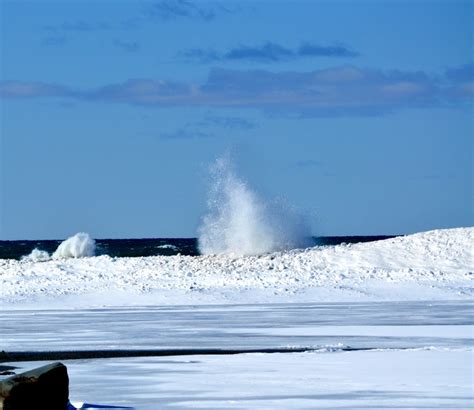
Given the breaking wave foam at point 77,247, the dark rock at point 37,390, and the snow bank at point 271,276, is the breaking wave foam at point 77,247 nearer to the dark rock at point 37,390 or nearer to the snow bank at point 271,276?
the snow bank at point 271,276

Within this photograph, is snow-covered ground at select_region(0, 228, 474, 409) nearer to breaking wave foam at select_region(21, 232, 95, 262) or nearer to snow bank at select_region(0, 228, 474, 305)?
snow bank at select_region(0, 228, 474, 305)

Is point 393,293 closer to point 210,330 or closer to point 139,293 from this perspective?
point 139,293

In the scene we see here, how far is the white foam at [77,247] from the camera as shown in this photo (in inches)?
2416

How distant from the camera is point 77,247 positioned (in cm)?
6172

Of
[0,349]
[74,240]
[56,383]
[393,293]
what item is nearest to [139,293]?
[393,293]

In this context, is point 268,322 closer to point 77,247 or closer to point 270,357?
point 270,357

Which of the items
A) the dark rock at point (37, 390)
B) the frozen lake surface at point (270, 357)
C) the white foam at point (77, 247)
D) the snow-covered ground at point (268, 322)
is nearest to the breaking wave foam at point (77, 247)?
the white foam at point (77, 247)

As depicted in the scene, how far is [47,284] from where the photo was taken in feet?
120

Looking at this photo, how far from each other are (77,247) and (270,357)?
4422cm

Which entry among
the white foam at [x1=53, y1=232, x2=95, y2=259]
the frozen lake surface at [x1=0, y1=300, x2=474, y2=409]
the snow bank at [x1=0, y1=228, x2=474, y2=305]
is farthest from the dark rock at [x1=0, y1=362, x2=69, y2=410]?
the white foam at [x1=53, y1=232, x2=95, y2=259]

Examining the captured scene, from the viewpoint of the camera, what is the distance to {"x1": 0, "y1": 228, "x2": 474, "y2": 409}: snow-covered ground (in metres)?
14.6

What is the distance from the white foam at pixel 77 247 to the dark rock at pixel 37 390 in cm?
4833

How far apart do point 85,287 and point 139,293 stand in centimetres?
193

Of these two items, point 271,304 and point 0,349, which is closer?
point 0,349
